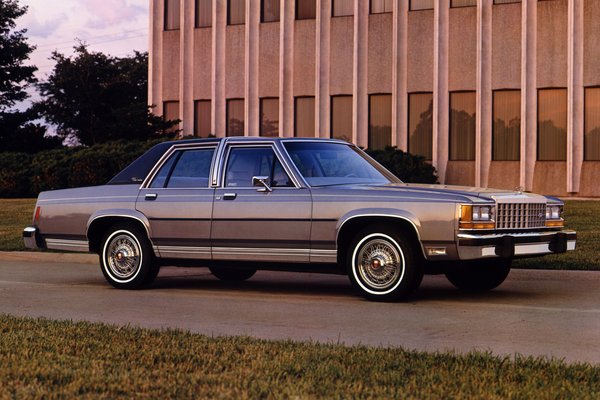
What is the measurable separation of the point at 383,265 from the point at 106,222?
388 centimetres

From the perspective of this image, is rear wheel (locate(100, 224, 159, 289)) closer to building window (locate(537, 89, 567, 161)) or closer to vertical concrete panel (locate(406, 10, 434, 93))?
building window (locate(537, 89, 567, 161))

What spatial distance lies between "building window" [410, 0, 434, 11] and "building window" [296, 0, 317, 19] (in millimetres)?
3596

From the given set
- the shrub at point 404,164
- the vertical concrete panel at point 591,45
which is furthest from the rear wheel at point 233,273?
the vertical concrete panel at point 591,45

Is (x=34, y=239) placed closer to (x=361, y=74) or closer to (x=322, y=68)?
(x=361, y=74)

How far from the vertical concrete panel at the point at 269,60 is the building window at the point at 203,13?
237 cm

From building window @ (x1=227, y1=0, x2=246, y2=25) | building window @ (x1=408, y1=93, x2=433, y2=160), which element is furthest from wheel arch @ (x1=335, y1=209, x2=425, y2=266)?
building window @ (x1=227, y1=0, x2=246, y2=25)

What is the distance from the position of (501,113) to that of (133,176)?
2394cm

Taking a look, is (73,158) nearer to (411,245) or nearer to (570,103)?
(570,103)

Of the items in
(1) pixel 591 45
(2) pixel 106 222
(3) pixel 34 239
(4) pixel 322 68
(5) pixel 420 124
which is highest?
(1) pixel 591 45

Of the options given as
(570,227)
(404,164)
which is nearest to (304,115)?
(404,164)

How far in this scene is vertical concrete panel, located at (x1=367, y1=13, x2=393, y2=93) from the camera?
37.4 metres

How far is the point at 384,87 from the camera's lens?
123ft

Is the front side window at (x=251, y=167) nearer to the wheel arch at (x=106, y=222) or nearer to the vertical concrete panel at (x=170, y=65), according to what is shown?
the wheel arch at (x=106, y=222)

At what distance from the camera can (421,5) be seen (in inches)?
1460
